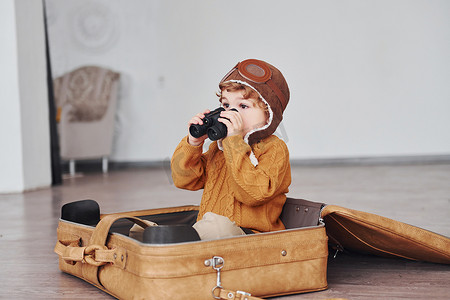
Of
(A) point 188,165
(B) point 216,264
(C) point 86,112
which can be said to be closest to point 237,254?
(B) point 216,264

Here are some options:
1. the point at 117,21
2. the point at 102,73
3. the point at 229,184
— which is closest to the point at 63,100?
the point at 102,73

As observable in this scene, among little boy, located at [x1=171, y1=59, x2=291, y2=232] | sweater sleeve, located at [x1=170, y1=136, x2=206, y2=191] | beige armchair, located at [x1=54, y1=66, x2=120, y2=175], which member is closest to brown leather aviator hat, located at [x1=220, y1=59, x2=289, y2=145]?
little boy, located at [x1=171, y1=59, x2=291, y2=232]

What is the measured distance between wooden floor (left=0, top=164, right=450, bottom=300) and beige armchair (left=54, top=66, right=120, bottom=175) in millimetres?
312

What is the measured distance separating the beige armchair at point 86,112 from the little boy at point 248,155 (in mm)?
4254

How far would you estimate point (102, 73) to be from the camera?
6.14 m

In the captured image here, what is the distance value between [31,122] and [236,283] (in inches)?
139

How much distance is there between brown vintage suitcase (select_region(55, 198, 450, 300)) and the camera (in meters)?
1.22

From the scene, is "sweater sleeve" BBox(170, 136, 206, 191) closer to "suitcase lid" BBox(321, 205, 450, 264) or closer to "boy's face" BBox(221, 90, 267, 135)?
"boy's face" BBox(221, 90, 267, 135)

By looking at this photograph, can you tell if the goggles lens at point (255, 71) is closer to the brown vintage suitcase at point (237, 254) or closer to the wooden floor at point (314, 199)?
the brown vintage suitcase at point (237, 254)

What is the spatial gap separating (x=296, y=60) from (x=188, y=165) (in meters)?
4.93

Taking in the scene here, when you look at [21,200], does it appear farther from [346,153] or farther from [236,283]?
[346,153]

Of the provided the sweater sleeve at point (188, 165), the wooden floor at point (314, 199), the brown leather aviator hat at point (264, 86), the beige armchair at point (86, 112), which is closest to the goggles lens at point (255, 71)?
the brown leather aviator hat at point (264, 86)

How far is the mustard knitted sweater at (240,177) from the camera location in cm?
145

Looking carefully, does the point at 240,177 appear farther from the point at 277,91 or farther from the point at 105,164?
the point at 105,164
